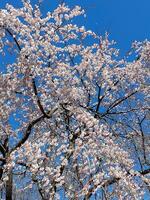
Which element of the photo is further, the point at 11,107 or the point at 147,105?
the point at 147,105

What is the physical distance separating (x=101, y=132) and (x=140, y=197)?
Answer: 4.87ft

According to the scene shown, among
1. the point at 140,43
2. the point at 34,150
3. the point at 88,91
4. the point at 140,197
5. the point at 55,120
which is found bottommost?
the point at 140,197

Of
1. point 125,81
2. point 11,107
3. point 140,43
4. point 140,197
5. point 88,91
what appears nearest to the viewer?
point 140,197

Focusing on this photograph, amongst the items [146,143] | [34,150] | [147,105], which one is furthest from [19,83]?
[146,143]

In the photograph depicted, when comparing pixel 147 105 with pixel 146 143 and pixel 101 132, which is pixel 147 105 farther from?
pixel 101 132

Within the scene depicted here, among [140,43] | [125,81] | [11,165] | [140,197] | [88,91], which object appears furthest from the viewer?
[140,43]

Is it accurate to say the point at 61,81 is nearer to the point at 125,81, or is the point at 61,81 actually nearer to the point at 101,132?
the point at 101,132

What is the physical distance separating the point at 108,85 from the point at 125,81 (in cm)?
82

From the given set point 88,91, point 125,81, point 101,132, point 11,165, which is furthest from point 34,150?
point 125,81

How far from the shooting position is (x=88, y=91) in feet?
38.0

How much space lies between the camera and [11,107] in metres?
10.6

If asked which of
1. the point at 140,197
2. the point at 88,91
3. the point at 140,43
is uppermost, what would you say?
the point at 140,43

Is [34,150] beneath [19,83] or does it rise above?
beneath

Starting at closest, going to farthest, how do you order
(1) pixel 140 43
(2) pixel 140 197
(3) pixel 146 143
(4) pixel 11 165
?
(4) pixel 11 165 → (2) pixel 140 197 → (1) pixel 140 43 → (3) pixel 146 143
